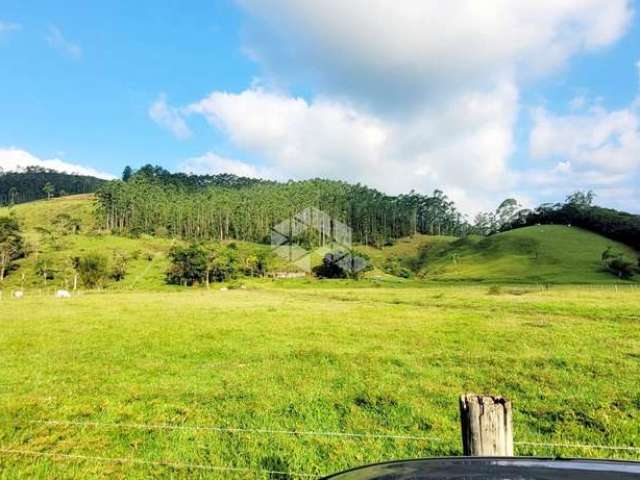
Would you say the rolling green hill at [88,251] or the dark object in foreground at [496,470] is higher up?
the rolling green hill at [88,251]

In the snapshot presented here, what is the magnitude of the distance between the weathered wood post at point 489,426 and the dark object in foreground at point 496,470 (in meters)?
1.37

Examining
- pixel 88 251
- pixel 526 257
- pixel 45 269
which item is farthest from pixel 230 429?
pixel 526 257

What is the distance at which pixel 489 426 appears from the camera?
4539mm

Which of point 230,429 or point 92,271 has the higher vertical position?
point 92,271

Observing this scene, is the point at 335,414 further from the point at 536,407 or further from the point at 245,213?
the point at 245,213

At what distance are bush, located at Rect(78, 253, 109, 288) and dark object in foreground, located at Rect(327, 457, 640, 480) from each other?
319 ft

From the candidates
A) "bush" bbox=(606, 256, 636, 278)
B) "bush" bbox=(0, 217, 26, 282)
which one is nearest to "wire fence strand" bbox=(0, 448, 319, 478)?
"bush" bbox=(606, 256, 636, 278)

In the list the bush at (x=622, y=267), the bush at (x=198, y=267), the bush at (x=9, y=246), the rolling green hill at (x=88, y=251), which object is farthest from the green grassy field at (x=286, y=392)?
the bush at (x=9, y=246)

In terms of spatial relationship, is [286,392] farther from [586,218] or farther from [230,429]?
[586,218]

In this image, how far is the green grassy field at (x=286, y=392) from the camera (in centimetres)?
788

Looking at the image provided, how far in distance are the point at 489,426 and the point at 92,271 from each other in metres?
98.0

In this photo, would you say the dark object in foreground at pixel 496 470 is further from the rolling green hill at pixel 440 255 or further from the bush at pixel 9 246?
the bush at pixel 9 246

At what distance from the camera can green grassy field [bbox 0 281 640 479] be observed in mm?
7879

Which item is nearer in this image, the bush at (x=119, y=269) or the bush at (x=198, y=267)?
the bush at (x=198, y=267)
